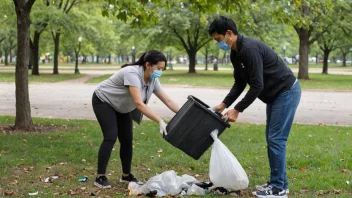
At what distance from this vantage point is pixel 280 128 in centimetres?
460

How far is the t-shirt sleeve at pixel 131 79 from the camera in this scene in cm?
469

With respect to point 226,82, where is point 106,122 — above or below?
above

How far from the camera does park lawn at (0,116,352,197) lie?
5.11 metres

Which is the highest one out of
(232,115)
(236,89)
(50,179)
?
(236,89)

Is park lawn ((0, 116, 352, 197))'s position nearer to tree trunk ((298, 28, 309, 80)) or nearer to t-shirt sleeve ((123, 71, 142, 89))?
t-shirt sleeve ((123, 71, 142, 89))

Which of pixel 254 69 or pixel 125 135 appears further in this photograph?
pixel 125 135

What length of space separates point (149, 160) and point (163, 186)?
1.67 m

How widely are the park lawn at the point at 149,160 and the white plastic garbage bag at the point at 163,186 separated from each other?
142mm

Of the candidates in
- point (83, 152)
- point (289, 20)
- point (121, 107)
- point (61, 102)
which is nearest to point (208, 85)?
point (61, 102)

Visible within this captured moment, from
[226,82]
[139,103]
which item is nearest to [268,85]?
[139,103]

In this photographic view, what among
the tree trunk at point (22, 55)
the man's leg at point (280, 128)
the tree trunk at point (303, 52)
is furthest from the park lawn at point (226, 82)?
the man's leg at point (280, 128)

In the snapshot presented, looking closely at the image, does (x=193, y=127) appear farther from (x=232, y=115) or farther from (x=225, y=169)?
(x=225, y=169)

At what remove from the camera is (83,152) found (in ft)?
22.5

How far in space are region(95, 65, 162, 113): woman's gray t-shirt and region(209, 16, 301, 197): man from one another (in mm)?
750
